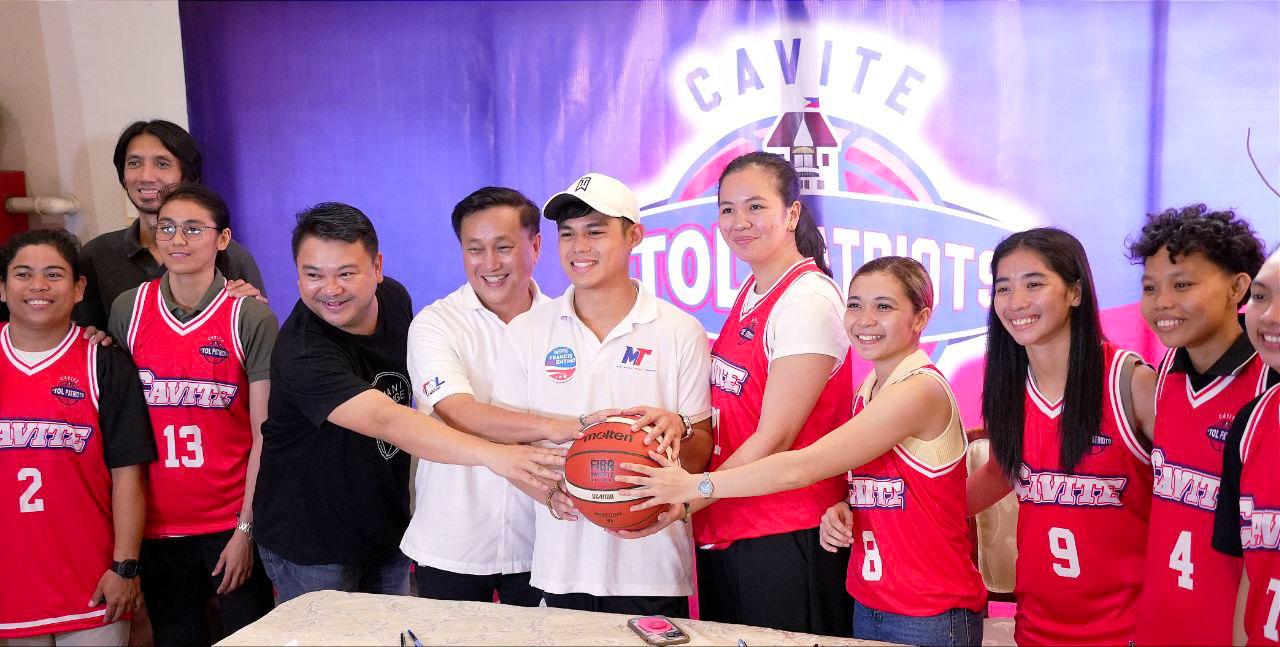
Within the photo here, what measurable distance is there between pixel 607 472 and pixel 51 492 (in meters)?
1.87

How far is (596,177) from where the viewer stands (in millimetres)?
2471

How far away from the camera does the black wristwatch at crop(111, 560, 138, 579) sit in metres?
2.93

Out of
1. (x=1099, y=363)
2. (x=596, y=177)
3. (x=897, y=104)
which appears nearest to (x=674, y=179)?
(x=897, y=104)

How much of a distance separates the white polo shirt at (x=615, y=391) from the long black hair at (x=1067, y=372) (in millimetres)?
701

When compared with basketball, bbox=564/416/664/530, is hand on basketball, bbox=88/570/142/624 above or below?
below

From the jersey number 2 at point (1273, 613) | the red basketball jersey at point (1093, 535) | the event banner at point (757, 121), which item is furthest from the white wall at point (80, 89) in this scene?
the jersey number 2 at point (1273, 613)

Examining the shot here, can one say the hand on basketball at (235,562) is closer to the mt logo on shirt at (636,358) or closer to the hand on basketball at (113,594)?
the hand on basketball at (113,594)

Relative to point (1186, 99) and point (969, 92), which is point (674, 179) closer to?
point (969, 92)

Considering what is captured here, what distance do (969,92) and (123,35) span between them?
360cm

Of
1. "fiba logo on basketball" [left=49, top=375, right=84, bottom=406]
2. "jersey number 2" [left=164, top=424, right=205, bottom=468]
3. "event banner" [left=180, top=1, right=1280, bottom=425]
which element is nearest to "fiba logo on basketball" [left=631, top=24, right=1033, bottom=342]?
"event banner" [left=180, top=1, right=1280, bottom=425]

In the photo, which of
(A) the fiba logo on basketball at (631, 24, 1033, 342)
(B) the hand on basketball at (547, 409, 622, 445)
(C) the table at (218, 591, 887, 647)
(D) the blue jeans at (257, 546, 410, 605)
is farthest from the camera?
(A) the fiba logo on basketball at (631, 24, 1033, 342)

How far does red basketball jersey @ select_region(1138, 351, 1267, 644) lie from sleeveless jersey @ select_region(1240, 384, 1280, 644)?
0.10 metres

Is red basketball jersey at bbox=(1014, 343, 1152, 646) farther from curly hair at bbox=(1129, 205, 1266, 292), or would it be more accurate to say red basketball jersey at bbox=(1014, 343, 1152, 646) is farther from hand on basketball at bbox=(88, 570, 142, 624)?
hand on basketball at bbox=(88, 570, 142, 624)

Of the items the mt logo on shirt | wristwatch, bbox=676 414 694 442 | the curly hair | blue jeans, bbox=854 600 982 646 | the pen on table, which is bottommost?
blue jeans, bbox=854 600 982 646
